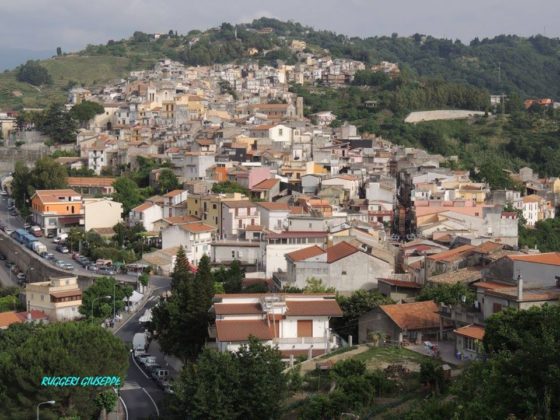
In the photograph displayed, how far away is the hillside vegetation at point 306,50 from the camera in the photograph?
340 ft

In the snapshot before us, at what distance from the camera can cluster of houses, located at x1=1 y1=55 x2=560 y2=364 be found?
80.7ft

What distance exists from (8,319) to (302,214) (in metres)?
11.8

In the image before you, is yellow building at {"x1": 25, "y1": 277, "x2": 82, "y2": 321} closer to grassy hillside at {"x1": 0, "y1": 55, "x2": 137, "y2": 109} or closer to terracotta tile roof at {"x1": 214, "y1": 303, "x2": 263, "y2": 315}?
terracotta tile roof at {"x1": 214, "y1": 303, "x2": 263, "y2": 315}

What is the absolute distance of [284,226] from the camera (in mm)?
38438

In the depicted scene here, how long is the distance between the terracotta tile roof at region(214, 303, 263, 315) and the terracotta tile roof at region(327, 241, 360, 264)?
18.2 ft

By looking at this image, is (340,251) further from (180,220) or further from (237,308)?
(180,220)

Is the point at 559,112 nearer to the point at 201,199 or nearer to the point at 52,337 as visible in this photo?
the point at 201,199

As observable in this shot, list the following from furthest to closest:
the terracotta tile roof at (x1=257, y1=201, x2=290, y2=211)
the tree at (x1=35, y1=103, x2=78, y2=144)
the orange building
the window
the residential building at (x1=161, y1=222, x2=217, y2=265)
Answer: the tree at (x1=35, y1=103, x2=78, y2=144)
the orange building
the terracotta tile roof at (x1=257, y1=201, x2=290, y2=211)
the residential building at (x1=161, y1=222, x2=217, y2=265)
the window

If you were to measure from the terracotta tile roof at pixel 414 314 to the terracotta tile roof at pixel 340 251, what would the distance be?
467 cm

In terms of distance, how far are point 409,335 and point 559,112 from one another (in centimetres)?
6781

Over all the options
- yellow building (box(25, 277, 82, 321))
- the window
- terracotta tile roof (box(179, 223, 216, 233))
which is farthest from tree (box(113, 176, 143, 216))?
the window

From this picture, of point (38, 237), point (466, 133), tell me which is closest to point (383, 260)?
point (38, 237)

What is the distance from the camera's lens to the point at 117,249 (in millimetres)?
40531

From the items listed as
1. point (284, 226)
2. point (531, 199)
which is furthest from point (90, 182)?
point (531, 199)
